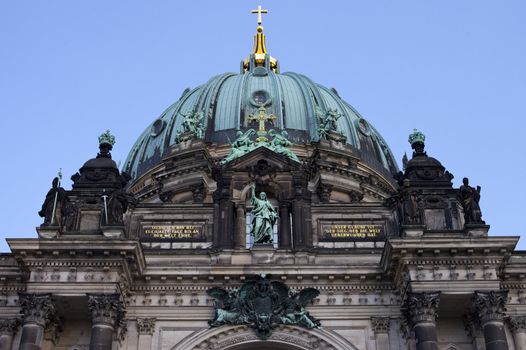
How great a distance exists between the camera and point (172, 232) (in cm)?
3031

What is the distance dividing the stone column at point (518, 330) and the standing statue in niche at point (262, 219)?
9148 millimetres

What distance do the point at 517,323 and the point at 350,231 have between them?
681 cm

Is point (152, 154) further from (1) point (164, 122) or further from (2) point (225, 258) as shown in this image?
(2) point (225, 258)

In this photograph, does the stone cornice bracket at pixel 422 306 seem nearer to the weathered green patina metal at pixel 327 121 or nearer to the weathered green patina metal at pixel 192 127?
the weathered green patina metal at pixel 327 121

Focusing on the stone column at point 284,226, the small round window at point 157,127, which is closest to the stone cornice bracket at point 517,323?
the stone column at point 284,226

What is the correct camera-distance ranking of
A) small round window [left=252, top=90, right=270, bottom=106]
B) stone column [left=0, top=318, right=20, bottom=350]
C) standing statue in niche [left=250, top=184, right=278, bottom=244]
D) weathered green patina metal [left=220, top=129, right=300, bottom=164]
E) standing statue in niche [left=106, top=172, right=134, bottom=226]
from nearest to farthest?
stone column [left=0, top=318, right=20, bottom=350], standing statue in niche [left=106, top=172, right=134, bottom=226], standing statue in niche [left=250, top=184, right=278, bottom=244], weathered green patina metal [left=220, top=129, right=300, bottom=164], small round window [left=252, top=90, right=270, bottom=106]

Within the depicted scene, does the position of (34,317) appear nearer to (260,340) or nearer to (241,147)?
(260,340)

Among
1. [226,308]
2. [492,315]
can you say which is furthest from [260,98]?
[492,315]

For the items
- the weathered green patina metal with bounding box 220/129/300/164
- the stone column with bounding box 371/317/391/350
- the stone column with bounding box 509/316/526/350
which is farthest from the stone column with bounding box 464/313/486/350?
the weathered green patina metal with bounding box 220/129/300/164

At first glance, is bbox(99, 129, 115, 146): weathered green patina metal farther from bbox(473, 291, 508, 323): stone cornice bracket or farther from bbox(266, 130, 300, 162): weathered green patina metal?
bbox(473, 291, 508, 323): stone cornice bracket

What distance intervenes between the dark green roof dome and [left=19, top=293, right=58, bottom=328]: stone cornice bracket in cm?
1787

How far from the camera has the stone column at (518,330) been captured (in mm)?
27688

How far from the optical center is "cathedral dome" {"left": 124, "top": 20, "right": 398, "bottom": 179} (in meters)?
44.1

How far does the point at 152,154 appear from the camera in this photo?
45.7m
